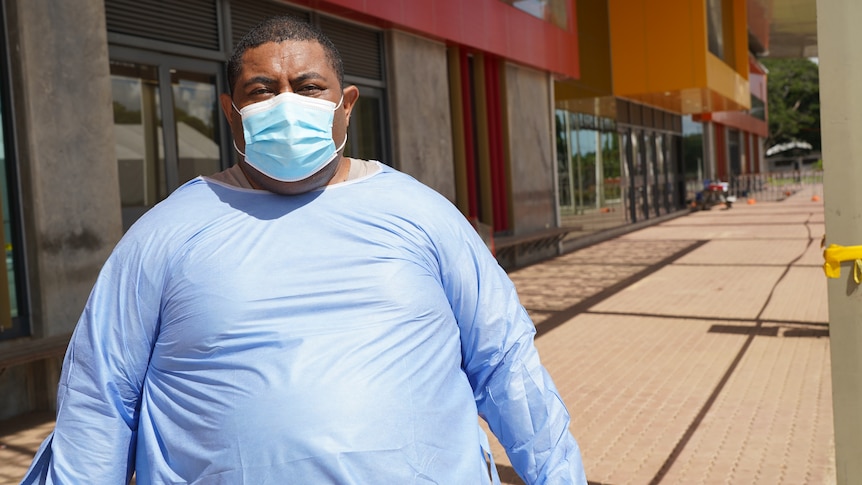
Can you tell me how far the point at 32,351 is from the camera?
19.3ft

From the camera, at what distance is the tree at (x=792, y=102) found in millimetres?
85875

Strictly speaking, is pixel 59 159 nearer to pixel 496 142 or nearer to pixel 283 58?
pixel 283 58

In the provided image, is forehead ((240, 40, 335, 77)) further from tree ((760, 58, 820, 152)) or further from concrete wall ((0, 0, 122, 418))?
tree ((760, 58, 820, 152))

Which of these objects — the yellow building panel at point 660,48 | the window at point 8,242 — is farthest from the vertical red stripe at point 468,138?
the window at point 8,242

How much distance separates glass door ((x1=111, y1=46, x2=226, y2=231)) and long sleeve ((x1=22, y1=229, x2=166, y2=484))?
583 cm

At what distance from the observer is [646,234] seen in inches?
850

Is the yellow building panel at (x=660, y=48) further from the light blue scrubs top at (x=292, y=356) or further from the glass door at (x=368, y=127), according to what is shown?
the light blue scrubs top at (x=292, y=356)

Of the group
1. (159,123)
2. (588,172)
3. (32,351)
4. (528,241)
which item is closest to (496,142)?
(528,241)

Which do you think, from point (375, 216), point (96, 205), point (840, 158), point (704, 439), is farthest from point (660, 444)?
point (96, 205)

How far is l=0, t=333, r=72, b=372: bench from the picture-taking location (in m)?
5.69

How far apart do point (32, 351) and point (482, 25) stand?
29.8 feet

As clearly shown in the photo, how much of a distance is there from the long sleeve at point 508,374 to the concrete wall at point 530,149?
1282cm

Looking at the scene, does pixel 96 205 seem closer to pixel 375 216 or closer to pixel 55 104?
pixel 55 104

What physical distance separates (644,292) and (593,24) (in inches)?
402
